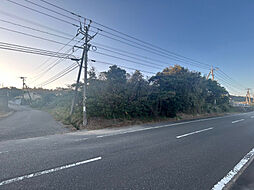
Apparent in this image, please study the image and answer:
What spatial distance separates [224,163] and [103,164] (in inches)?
128

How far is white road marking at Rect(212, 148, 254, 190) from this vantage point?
229 cm

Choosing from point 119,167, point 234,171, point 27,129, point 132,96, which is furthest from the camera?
point 132,96

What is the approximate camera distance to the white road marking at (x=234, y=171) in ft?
7.51

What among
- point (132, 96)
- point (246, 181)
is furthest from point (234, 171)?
point (132, 96)

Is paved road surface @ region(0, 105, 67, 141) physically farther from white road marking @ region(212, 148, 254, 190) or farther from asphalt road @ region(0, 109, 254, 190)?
white road marking @ region(212, 148, 254, 190)

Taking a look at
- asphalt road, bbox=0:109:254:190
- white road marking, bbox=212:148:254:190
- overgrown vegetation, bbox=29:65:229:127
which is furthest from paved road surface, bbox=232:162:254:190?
overgrown vegetation, bbox=29:65:229:127

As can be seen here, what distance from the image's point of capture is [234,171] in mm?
2797

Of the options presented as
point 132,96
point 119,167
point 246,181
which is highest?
point 132,96

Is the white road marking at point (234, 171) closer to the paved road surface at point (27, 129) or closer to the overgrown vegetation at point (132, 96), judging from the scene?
the overgrown vegetation at point (132, 96)

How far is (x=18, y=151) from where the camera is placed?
13.3 feet

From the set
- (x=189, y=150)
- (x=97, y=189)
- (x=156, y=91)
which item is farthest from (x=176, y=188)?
(x=156, y=91)

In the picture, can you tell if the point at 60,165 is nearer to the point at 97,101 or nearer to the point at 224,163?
the point at 224,163

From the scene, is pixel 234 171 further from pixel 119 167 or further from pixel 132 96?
pixel 132 96

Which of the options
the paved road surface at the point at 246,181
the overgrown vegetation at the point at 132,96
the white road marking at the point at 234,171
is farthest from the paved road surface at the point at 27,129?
the paved road surface at the point at 246,181
